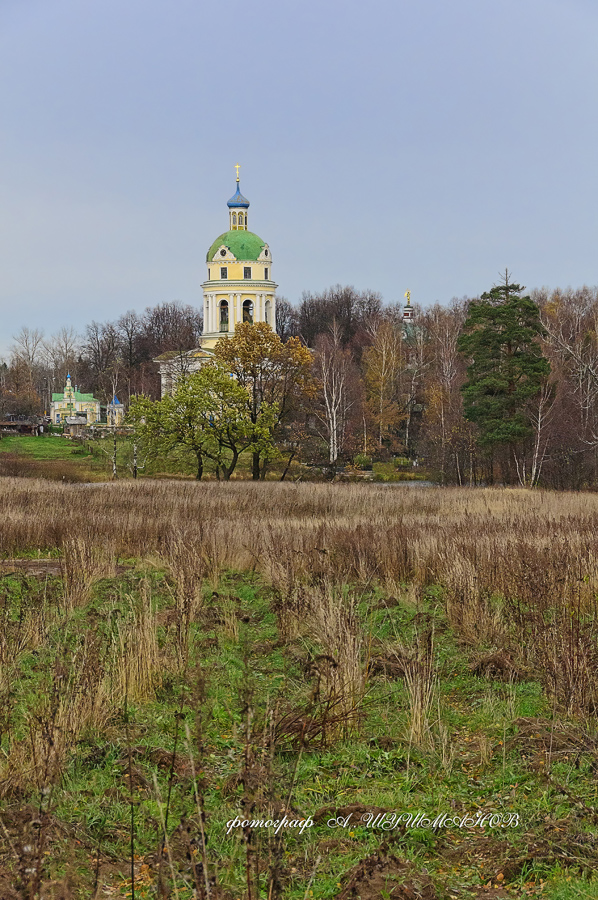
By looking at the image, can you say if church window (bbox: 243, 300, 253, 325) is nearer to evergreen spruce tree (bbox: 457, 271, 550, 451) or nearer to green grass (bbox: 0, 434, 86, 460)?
green grass (bbox: 0, 434, 86, 460)

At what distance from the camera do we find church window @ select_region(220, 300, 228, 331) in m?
70.8

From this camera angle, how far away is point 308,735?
5906 mm

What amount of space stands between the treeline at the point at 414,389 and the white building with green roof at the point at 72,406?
75.7 inches

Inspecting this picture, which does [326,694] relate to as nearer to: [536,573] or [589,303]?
[536,573]

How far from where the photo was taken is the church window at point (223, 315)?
7081 centimetres

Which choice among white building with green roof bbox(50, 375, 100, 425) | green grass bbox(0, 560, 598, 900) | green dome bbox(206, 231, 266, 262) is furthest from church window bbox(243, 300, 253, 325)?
green grass bbox(0, 560, 598, 900)

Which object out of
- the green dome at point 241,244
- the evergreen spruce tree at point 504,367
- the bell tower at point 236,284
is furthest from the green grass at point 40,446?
the evergreen spruce tree at point 504,367

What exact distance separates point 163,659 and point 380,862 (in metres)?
3.29

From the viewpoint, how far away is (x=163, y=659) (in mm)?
7125

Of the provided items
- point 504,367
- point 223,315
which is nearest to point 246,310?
point 223,315

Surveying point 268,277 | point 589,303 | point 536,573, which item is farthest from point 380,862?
point 589,303

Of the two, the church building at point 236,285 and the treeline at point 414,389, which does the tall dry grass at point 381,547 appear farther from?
the church building at point 236,285

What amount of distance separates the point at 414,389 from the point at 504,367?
20947mm

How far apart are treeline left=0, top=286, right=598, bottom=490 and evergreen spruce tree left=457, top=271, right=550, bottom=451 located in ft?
0.74
